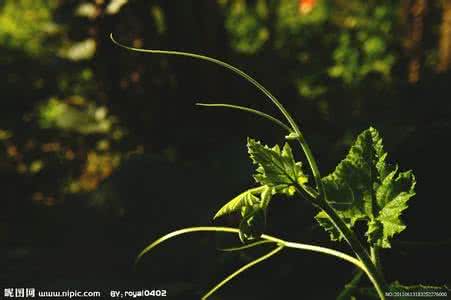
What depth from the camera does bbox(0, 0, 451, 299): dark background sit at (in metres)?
1.21

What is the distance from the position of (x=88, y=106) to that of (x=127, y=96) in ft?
0.77

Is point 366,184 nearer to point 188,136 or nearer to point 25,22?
point 188,136

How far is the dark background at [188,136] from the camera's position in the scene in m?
1.21

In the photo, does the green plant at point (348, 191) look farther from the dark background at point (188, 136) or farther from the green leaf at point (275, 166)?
the dark background at point (188, 136)

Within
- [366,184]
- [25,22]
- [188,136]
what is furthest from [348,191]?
[25,22]

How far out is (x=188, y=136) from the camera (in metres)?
2.02

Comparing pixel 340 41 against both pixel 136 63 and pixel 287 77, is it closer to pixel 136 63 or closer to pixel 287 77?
pixel 287 77

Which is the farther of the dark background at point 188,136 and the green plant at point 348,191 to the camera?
the dark background at point 188,136

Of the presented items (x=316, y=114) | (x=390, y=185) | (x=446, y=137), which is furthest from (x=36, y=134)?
(x=390, y=185)

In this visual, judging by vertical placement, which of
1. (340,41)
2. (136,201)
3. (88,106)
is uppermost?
(340,41)

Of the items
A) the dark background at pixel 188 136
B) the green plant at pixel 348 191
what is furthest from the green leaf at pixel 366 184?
the dark background at pixel 188 136

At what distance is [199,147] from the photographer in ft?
6.42

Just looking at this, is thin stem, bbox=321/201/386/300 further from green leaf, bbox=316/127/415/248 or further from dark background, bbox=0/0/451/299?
dark background, bbox=0/0/451/299

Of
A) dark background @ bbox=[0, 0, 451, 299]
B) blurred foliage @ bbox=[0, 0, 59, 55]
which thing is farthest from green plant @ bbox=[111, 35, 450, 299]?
blurred foliage @ bbox=[0, 0, 59, 55]
